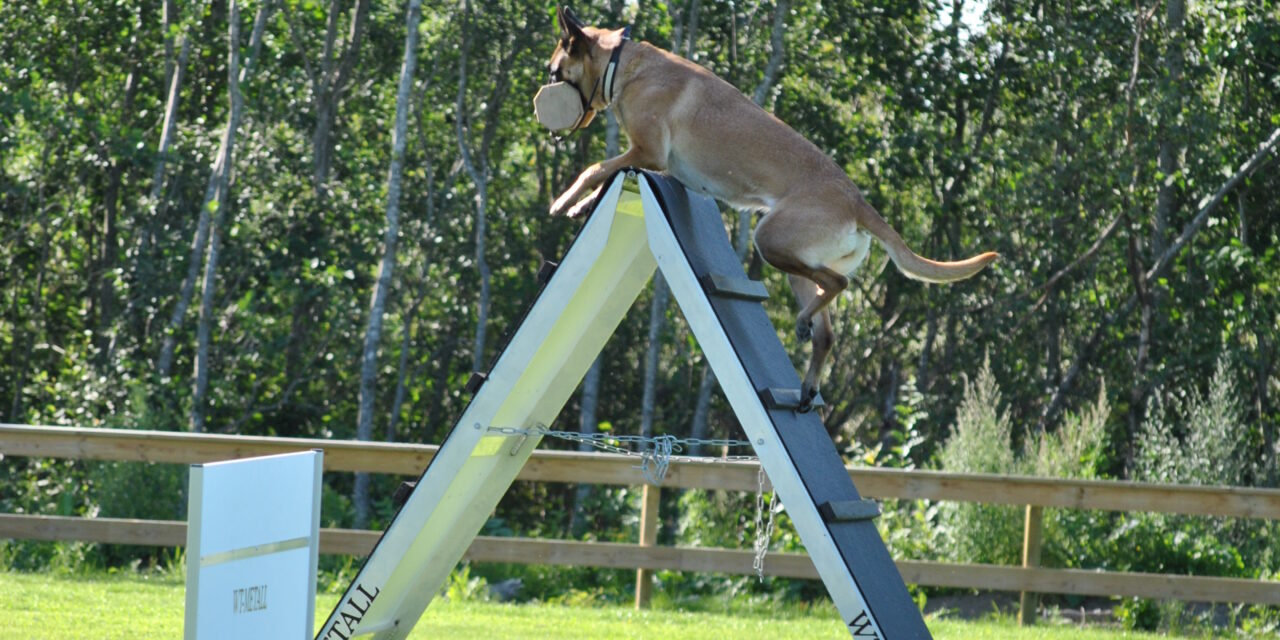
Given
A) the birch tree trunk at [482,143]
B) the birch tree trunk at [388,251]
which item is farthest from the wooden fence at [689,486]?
the birch tree trunk at [482,143]

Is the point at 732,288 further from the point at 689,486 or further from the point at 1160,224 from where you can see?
the point at 1160,224

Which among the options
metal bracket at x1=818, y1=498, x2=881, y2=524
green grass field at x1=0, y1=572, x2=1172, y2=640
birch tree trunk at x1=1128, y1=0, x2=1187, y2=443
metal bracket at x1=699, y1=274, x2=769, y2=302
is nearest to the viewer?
metal bracket at x1=818, y1=498, x2=881, y2=524

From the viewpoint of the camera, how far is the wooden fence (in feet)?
24.2

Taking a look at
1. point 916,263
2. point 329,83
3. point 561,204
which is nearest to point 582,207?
point 561,204

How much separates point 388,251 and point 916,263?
29.4 ft

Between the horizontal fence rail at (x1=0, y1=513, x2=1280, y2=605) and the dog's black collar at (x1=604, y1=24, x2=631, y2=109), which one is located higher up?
the dog's black collar at (x1=604, y1=24, x2=631, y2=109)

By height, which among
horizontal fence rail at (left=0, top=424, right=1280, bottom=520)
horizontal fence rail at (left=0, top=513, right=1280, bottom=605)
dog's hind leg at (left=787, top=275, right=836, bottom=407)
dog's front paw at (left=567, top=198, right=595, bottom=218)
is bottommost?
horizontal fence rail at (left=0, top=513, right=1280, bottom=605)

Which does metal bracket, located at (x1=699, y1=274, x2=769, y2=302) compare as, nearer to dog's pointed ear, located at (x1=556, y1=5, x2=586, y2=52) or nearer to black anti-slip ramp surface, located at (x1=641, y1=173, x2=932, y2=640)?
black anti-slip ramp surface, located at (x1=641, y1=173, x2=932, y2=640)

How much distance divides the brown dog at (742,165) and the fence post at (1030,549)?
3529mm

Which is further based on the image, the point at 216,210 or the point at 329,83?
the point at 329,83

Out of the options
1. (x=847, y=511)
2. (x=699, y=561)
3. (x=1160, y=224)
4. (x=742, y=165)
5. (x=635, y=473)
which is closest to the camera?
(x=847, y=511)

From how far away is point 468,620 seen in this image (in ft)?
22.0

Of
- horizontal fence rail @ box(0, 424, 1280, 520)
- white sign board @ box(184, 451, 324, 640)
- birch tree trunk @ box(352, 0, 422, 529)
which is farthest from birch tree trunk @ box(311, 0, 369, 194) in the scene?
white sign board @ box(184, 451, 324, 640)

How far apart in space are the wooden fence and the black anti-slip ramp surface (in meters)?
3.04
